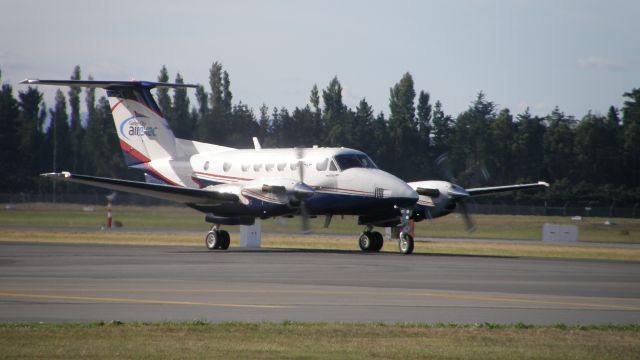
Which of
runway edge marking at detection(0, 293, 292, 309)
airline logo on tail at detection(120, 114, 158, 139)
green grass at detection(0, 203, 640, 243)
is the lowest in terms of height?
runway edge marking at detection(0, 293, 292, 309)

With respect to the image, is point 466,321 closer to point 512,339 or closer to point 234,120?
point 512,339

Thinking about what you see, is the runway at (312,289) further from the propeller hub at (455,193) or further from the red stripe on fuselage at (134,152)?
the red stripe on fuselage at (134,152)

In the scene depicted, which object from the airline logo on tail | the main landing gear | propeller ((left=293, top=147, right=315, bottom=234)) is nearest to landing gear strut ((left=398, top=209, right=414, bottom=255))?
propeller ((left=293, top=147, right=315, bottom=234))

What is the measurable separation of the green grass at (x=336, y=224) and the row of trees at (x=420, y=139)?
18.1m

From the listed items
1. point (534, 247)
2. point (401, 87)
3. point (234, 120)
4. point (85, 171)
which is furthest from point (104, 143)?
point (534, 247)

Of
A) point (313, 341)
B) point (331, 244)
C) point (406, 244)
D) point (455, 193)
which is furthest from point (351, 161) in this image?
point (313, 341)

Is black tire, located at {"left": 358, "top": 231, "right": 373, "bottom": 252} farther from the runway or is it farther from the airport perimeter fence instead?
the airport perimeter fence

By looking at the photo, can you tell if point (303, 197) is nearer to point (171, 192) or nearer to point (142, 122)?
point (171, 192)

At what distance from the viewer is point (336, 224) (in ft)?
204

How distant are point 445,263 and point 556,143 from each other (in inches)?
3130

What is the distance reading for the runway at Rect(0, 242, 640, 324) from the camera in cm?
1648

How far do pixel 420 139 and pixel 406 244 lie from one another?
75.5 meters

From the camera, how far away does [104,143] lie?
11862 cm

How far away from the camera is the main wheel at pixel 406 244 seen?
36.4m
